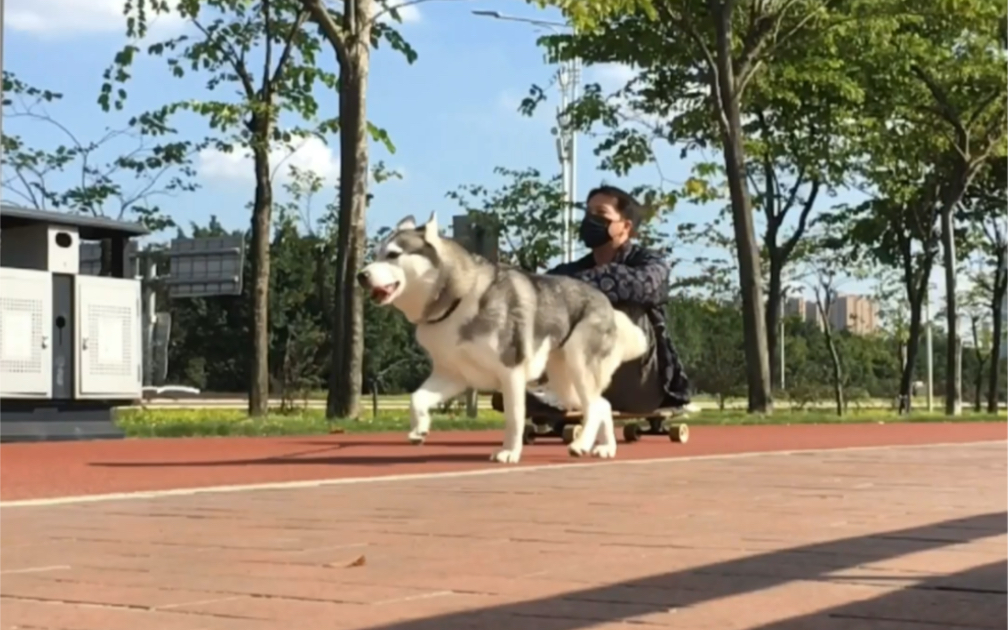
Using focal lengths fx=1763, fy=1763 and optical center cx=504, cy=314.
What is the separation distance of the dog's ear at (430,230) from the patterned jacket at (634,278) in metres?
1.78

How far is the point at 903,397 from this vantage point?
43031 millimetres

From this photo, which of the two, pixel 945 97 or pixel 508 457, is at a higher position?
pixel 945 97

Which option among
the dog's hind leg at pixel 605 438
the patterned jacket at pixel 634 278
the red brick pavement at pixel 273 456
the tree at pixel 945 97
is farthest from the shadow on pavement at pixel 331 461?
the tree at pixel 945 97

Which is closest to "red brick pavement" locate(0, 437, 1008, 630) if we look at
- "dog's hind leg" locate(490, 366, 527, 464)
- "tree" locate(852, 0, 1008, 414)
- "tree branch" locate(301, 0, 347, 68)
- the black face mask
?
"dog's hind leg" locate(490, 366, 527, 464)

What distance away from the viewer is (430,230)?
10148 mm

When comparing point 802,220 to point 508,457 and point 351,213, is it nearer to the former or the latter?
point 351,213

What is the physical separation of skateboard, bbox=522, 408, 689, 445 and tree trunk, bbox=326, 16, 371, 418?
251 inches

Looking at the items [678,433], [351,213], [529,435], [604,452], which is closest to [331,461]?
[604,452]

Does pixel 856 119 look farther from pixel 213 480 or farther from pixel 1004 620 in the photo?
pixel 1004 620

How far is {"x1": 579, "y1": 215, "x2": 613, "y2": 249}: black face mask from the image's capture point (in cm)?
1221

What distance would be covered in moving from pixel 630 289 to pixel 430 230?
7.25 feet

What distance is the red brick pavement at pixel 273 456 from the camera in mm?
9781

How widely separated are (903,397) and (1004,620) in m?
39.8

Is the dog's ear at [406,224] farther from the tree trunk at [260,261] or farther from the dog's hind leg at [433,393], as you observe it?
the tree trunk at [260,261]
